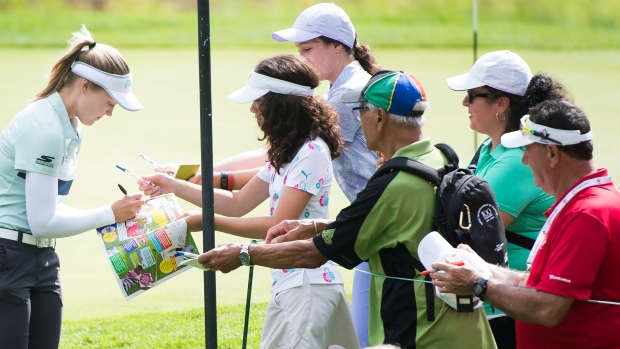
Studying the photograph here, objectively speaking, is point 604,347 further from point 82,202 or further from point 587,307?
point 82,202

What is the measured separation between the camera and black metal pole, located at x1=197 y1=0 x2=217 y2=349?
3.65 m

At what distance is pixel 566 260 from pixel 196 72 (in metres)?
13.5

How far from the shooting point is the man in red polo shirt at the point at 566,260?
117 inches

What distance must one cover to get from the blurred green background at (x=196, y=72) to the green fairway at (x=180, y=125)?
19mm

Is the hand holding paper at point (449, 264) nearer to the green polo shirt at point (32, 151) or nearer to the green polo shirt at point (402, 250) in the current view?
the green polo shirt at point (402, 250)

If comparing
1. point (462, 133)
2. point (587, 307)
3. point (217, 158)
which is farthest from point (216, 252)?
point (462, 133)

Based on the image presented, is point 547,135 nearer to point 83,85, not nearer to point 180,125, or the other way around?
point 83,85

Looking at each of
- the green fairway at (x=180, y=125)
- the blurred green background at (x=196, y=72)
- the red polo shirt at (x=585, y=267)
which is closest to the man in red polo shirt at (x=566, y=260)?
the red polo shirt at (x=585, y=267)

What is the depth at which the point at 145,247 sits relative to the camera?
3.79m

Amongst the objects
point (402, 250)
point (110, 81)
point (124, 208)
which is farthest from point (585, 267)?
point (110, 81)

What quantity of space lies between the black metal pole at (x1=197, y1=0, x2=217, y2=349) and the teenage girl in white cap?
35 cm

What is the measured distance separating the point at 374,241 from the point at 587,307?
71cm

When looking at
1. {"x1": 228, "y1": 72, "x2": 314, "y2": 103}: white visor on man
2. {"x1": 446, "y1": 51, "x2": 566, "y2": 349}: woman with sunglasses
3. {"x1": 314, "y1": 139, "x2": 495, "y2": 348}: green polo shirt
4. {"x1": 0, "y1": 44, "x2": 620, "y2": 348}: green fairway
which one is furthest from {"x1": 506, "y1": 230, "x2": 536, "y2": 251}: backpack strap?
{"x1": 0, "y1": 44, "x2": 620, "y2": 348}: green fairway

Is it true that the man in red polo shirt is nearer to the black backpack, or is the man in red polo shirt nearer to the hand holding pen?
the black backpack
